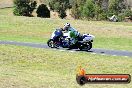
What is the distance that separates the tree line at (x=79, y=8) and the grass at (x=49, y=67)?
71.3 meters

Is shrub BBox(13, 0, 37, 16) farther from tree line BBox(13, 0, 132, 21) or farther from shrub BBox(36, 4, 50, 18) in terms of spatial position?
shrub BBox(36, 4, 50, 18)

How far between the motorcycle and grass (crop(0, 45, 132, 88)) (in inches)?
131

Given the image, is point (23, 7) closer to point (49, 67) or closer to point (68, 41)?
point (68, 41)

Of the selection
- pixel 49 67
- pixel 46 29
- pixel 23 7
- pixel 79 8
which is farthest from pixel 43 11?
pixel 49 67

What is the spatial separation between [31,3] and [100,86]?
8846 cm

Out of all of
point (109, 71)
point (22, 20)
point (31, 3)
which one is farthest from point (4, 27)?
point (31, 3)

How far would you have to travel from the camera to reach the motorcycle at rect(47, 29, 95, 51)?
31203 mm

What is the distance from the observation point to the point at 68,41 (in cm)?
3173

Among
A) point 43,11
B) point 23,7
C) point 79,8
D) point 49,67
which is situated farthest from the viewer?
point 79,8

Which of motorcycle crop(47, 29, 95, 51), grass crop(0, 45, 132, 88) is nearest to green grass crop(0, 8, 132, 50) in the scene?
motorcycle crop(47, 29, 95, 51)

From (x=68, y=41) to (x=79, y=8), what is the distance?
100738 millimetres

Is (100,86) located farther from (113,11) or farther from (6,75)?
(113,11)

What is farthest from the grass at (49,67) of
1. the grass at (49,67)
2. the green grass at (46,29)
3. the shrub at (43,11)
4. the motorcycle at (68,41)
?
the shrub at (43,11)

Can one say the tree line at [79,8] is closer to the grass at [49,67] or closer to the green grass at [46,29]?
the green grass at [46,29]
